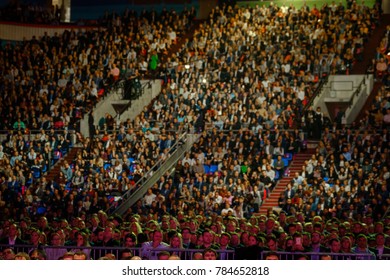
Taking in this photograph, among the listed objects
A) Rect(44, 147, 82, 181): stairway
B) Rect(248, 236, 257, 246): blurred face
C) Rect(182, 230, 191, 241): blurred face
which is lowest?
Rect(44, 147, 82, 181): stairway

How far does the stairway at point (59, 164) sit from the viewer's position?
31248 millimetres

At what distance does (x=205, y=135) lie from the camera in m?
30.3

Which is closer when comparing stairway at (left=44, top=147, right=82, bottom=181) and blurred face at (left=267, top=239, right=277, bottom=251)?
blurred face at (left=267, top=239, right=277, bottom=251)

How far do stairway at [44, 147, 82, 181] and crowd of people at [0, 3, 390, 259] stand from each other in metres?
0.43

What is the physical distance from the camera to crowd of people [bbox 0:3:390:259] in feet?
65.9

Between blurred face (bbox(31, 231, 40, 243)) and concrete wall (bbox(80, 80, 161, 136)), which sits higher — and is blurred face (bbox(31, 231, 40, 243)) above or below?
below

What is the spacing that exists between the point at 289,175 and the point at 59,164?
8363 millimetres

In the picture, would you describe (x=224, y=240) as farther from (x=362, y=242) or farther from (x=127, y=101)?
(x=127, y=101)

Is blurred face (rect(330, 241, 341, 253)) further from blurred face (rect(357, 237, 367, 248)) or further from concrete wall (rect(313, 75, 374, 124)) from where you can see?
concrete wall (rect(313, 75, 374, 124))

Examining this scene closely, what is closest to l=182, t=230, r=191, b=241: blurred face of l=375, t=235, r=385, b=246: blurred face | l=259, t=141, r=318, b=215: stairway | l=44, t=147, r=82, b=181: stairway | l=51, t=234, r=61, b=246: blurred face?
l=51, t=234, r=61, b=246: blurred face

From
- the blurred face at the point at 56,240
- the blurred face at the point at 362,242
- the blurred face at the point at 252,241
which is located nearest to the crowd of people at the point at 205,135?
the blurred face at the point at 56,240

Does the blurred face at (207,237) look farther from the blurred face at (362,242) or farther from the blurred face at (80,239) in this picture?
the blurred face at (362,242)

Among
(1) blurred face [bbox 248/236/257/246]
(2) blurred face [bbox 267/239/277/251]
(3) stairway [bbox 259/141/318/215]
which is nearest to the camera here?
(1) blurred face [bbox 248/236/257/246]
